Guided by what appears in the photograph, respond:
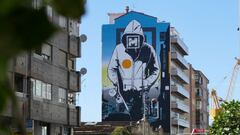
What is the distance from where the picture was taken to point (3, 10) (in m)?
2.52

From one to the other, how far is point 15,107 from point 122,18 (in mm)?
127088

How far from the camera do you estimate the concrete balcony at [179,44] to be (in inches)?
5202

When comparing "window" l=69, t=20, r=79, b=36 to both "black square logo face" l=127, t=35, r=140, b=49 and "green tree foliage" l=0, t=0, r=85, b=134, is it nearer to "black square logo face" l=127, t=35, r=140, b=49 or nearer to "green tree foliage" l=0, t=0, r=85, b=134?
"green tree foliage" l=0, t=0, r=85, b=134

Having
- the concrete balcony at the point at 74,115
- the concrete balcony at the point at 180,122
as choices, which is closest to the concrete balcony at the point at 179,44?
the concrete balcony at the point at 180,122

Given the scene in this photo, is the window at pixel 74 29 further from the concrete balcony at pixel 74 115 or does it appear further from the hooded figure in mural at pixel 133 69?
the hooded figure in mural at pixel 133 69

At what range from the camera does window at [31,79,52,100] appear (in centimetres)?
4763

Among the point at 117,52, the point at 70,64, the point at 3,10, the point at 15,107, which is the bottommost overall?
the point at 15,107

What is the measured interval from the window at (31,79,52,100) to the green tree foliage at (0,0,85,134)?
4468cm

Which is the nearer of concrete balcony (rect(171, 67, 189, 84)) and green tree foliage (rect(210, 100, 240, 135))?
green tree foliage (rect(210, 100, 240, 135))

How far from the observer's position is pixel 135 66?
426ft

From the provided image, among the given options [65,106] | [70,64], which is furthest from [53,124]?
[70,64]

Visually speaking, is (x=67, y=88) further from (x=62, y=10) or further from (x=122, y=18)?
(x=122, y=18)

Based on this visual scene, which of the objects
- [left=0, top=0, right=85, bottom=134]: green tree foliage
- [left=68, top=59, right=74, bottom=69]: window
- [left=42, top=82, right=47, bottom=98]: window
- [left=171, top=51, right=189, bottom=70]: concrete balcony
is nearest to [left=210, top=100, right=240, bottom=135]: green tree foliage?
[left=42, top=82, right=47, bottom=98]: window

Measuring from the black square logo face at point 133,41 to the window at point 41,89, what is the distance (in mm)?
77633
